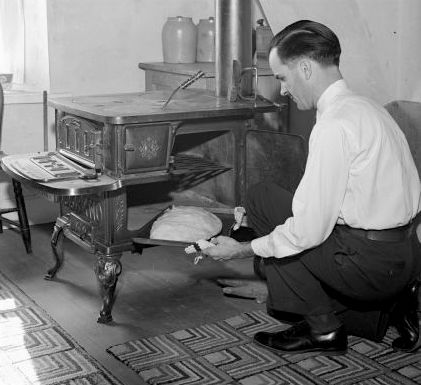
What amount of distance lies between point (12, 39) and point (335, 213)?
2973 mm

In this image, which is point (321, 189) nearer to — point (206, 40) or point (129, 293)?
point (129, 293)

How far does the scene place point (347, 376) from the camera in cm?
256

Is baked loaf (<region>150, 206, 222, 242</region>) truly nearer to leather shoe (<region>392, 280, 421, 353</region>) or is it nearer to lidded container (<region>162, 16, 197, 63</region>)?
leather shoe (<region>392, 280, 421, 353</region>)

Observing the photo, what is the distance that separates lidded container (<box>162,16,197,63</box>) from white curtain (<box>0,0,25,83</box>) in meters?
0.88

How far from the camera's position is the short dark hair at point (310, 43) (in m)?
2.43

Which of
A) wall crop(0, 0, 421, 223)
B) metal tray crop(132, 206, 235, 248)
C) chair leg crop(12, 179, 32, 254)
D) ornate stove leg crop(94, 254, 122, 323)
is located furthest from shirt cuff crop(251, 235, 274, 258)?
wall crop(0, 0, 421, 223)

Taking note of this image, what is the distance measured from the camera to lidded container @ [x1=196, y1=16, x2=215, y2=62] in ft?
15.0

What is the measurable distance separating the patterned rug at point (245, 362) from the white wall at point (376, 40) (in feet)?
3.42

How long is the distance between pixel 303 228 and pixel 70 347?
3.34 feet

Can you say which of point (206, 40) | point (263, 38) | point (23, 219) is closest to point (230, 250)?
point (23, 219)

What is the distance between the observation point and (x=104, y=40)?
4.54 meters

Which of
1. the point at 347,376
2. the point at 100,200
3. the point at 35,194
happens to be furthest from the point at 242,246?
the point at 35,194

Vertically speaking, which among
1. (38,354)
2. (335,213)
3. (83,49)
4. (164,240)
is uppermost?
(83,49)

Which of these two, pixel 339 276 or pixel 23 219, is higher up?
pixel 339 276
